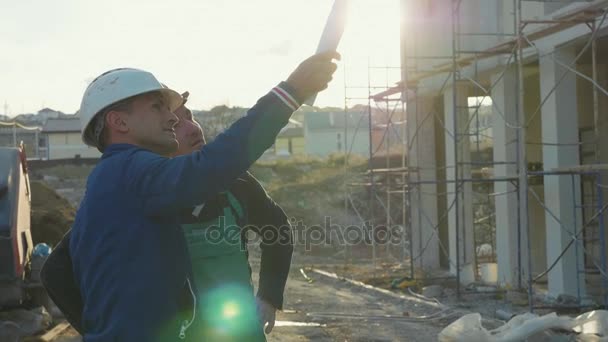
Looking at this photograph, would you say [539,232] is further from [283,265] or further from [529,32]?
[283,265]

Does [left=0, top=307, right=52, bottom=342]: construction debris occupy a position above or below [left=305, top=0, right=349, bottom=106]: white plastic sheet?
below

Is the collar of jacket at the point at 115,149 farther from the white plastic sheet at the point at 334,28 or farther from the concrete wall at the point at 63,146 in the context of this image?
the concrete wall at the point at 63,146

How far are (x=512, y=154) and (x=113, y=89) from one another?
13.5 meters

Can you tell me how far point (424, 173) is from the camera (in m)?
20.6

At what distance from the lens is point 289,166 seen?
1919 inches

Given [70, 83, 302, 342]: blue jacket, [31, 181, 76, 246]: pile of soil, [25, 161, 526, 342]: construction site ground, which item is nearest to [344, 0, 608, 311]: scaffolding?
[25, 161, 526, 342]: construction site ground

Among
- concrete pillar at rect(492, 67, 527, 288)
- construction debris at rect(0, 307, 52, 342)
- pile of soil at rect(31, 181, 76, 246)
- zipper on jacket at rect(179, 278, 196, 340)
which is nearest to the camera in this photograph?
zipper on jacket at rect(179, 278, 196, 340)

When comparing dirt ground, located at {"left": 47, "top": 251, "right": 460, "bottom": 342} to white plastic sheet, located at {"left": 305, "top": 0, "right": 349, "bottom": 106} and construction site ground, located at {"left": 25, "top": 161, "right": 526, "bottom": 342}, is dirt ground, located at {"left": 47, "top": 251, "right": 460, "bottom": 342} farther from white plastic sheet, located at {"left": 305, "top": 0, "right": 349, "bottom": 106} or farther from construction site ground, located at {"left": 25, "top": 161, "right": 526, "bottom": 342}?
white plastic sheet, located at {"left": 305, "top": 0, "right": 349, "bottom": 106}

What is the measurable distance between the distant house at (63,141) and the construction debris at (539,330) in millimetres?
63008

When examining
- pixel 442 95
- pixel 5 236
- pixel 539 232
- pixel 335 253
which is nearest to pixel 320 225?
pixel 335 253

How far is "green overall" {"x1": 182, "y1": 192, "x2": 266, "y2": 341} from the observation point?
3121 millimetres

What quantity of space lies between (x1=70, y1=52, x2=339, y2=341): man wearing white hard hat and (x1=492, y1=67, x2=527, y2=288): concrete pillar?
1300 cm

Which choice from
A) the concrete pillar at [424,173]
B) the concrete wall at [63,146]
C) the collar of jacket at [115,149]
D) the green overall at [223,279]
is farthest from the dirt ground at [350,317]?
the concrete wall at [63,146]

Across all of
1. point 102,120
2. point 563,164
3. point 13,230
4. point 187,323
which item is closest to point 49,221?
point 13,230
